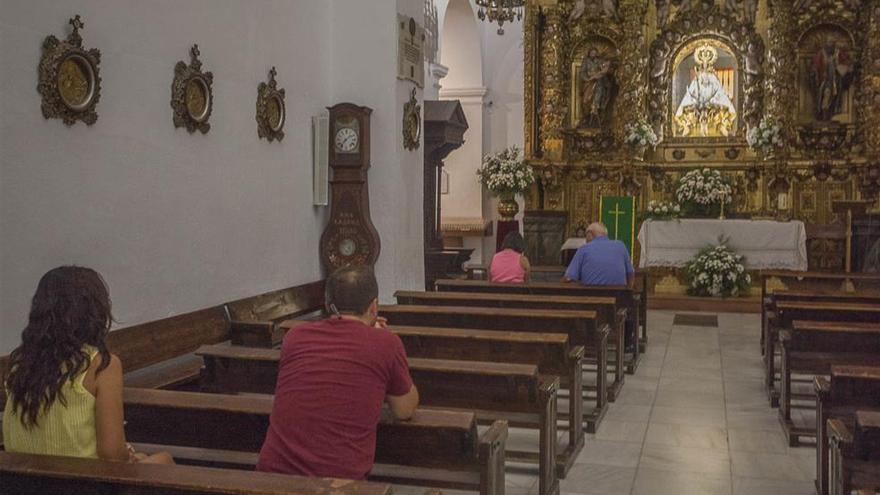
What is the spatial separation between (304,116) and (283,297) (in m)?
1.85

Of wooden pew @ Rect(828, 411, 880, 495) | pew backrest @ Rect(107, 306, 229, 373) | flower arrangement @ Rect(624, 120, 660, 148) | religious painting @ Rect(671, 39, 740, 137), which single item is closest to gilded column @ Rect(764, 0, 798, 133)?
religious painting @ Rect(671, 39, 740, 137)

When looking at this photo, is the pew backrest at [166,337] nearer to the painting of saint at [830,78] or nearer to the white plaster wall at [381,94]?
the white plaster wall at [381,94]

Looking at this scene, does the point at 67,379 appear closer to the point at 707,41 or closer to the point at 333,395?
the point at 333,395

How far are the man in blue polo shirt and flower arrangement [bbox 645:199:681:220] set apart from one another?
18.5 ft

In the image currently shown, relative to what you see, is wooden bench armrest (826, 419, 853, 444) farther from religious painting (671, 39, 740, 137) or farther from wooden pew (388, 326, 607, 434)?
religious painting (671, 39, 740, 137)

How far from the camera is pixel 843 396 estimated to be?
500 cm

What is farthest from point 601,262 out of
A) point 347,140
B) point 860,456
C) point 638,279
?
point 860,456

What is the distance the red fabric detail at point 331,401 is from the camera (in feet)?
10.9

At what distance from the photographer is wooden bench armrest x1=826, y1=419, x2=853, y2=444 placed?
3963 millimetres

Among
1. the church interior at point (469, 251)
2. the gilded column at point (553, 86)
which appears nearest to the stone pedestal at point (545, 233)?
the church interior at point (469, 251)

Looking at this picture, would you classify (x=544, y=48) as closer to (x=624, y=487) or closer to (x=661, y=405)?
(x=661, y=405)

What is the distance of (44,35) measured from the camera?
17.2ft

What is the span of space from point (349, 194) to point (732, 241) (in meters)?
7.30

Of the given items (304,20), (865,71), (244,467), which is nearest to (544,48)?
(865,71)
